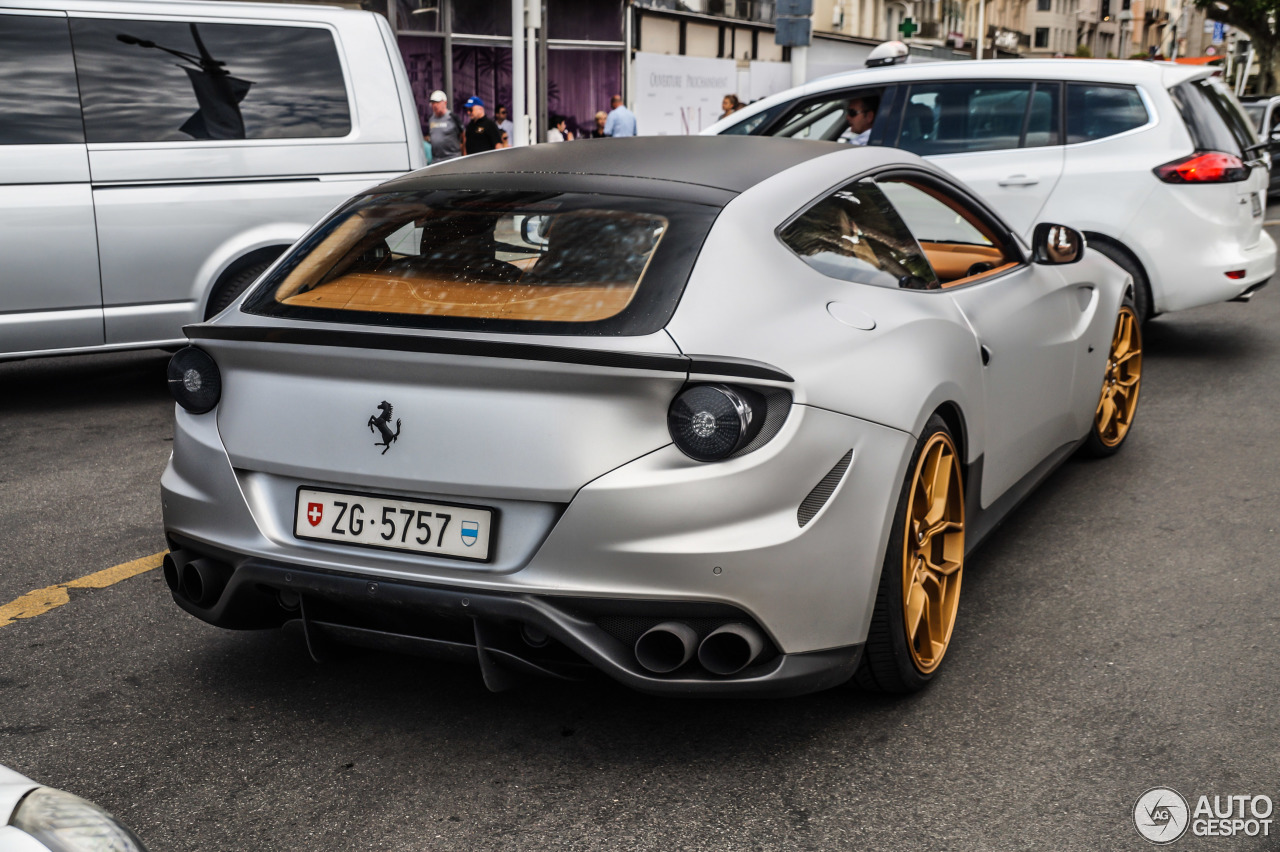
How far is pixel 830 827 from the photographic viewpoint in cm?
267

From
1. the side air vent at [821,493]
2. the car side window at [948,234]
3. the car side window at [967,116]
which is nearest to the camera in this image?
the side air vent at [821,493]

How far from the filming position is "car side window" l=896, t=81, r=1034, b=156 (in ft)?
26.5

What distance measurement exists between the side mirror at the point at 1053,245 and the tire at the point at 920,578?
4.09 ft

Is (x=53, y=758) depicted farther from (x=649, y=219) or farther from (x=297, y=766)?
(x=649, y=219)

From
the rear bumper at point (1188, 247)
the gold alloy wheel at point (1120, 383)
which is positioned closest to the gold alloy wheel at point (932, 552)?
the gold alloy wheel at point (1120, 383)

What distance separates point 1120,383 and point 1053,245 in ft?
4.50

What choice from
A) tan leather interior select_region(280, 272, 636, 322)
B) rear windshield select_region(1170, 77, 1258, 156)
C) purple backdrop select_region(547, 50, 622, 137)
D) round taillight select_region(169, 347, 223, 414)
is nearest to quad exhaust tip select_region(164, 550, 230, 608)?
round taillight select_region(169, 347, 223, 414)

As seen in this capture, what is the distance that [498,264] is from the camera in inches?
125

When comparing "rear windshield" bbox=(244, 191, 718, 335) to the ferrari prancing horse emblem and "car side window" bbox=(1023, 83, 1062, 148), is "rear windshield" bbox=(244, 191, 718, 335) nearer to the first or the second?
the ferrari prancing horse emblem

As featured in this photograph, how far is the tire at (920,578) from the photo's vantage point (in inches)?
118

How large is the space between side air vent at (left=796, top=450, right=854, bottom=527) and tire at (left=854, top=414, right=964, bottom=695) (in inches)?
10.7

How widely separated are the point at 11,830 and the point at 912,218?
311 centimetres

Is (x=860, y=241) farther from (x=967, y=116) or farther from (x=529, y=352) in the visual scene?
(x=967, y=116)

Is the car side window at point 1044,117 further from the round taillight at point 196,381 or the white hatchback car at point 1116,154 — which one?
the round taillight at point 196,381
